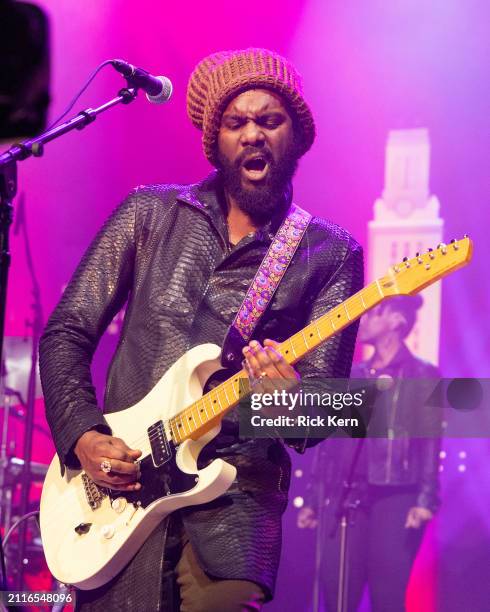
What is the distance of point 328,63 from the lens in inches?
253

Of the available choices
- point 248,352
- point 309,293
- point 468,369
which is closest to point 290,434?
point 248,352

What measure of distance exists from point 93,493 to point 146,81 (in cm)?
154

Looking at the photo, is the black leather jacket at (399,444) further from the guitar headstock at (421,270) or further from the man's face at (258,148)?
the guitar headstock at (421,270)

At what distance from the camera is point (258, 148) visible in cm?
332

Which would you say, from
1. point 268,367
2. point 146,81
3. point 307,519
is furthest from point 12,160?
point 307,519

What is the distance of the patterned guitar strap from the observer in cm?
305

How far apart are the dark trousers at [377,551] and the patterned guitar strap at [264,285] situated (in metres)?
3.48

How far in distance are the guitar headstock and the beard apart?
0.62 metres

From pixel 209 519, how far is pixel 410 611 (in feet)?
13.0

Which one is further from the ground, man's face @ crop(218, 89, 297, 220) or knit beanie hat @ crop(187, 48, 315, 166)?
knit beanie hat @ crop(187, 48, 315, 166)

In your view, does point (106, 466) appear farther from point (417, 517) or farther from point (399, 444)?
point (399, 444)

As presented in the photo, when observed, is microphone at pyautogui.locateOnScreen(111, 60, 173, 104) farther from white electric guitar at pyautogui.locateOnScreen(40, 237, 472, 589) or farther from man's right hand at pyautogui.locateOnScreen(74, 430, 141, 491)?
man's right hand at pyautogui.locateOnScreen(74, 430, 141, 491)

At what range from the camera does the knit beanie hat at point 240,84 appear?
3.36 meters

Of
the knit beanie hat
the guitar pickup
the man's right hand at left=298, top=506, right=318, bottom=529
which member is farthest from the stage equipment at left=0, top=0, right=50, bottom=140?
the man's right hand at left=298, top=506, right=318, bottom=529
